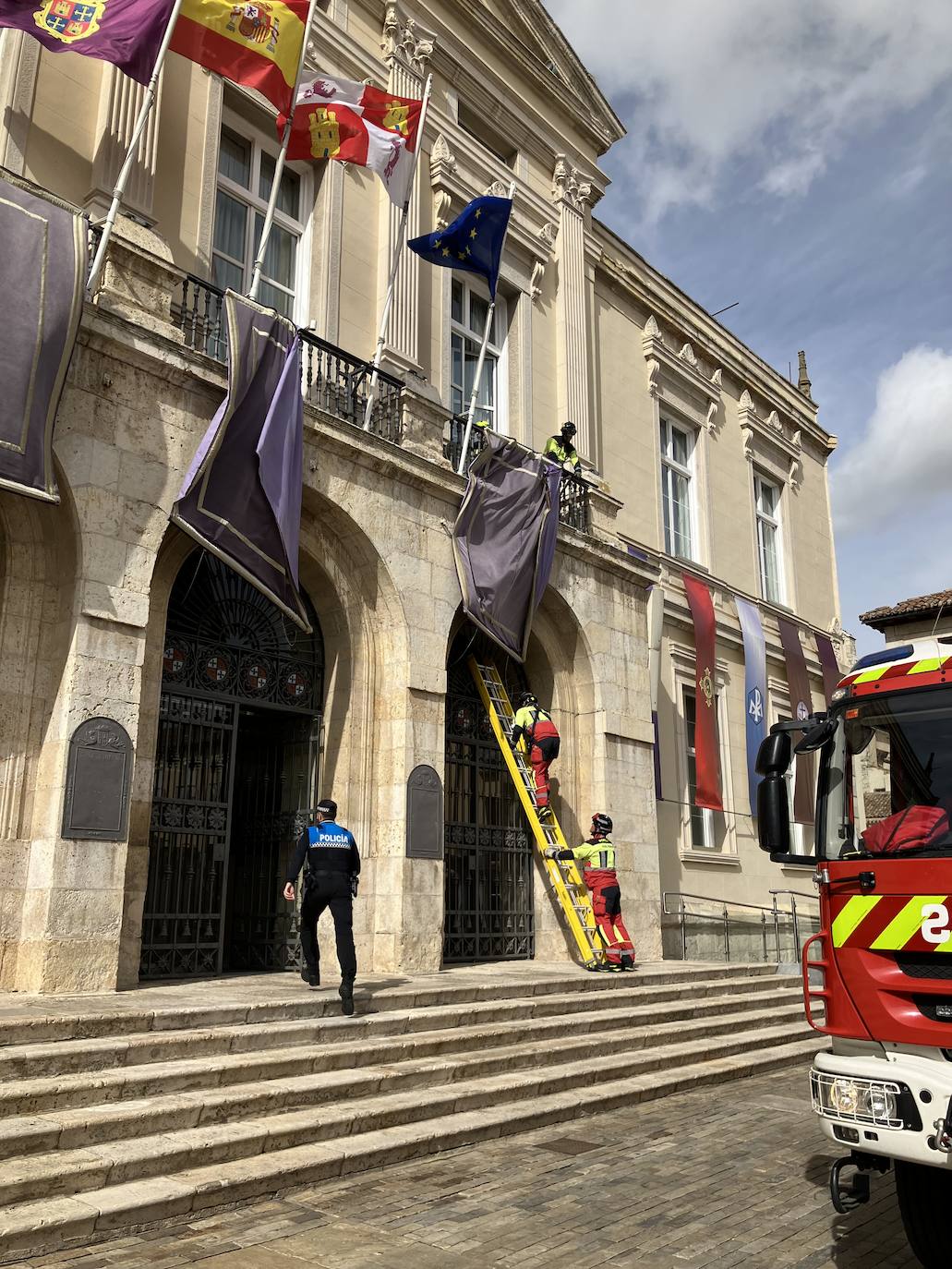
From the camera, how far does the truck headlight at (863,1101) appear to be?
407 centimetres

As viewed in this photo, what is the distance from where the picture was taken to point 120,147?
10.5m

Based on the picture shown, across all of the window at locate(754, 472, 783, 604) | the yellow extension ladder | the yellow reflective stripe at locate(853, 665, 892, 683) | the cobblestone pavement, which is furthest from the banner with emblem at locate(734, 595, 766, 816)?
the yellow reflective stripe at locate(853, 665, 892, 683)

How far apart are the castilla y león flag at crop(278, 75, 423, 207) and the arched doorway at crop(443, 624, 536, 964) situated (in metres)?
5.69

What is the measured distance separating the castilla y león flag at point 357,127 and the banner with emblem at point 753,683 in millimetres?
11365

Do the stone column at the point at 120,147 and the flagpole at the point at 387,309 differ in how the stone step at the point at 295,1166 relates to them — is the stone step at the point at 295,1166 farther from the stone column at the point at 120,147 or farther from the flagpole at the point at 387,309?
the stone column at the point at 120,147

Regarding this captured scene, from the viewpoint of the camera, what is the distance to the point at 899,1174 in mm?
4457

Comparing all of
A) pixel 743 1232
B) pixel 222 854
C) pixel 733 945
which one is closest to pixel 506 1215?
pixel 743 1232

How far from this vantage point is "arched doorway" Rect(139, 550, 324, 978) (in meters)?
9.73

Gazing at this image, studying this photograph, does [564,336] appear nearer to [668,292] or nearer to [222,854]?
[668,292]

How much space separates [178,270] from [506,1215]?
8.48 m

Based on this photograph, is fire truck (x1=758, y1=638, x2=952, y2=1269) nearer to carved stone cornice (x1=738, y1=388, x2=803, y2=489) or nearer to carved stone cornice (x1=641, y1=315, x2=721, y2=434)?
carved stone cornice (x1=641, y1=315, x2=721, y2=434)

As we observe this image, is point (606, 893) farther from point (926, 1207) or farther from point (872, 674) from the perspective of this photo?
point (926, 1207)

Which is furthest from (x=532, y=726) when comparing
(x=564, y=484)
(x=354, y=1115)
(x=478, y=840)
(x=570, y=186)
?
(x=570, y=186)

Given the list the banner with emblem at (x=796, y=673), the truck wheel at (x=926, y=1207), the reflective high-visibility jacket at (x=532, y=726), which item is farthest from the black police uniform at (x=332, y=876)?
the banner with emblem at (x=796, y=673)
